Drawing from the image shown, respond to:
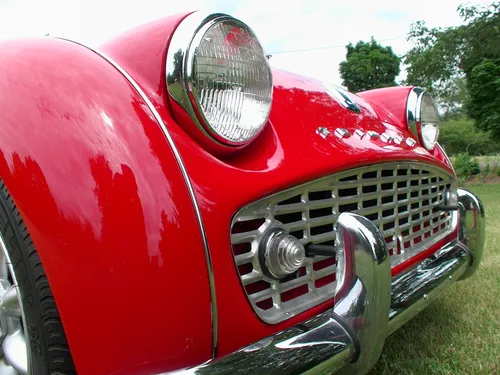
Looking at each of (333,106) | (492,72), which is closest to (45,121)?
(333,106)

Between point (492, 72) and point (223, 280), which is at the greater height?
point (492, 72)

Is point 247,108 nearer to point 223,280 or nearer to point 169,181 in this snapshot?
point 169,181

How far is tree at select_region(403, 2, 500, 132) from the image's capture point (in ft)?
41.5

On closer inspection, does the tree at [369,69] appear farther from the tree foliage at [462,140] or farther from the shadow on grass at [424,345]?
A: the shadow on grass at [424,345]

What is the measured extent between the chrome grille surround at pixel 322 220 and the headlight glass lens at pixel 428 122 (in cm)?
17

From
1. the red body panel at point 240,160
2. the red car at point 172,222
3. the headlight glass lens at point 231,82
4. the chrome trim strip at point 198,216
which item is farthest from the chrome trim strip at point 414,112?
the chrome trim strip at point 198,216

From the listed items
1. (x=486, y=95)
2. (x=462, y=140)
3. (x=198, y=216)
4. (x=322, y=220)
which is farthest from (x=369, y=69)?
(x=198, y=216)

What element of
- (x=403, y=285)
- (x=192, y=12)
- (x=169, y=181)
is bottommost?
(x=403, y=285)

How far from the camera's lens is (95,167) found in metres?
0.93

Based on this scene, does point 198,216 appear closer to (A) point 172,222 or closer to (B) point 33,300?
(A) point 172,222

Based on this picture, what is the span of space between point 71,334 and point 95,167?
33 cm

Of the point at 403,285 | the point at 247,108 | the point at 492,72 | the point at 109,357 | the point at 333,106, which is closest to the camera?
the point at 109,357

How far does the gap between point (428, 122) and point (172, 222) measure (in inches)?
58.4

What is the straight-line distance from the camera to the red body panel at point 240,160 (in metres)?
0.99
